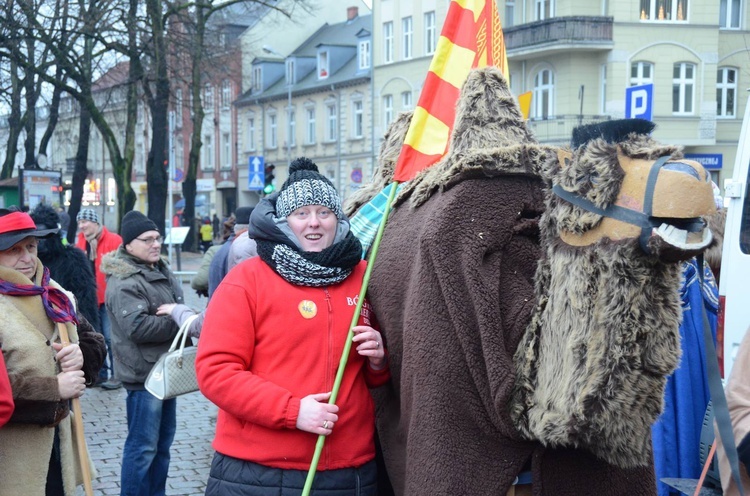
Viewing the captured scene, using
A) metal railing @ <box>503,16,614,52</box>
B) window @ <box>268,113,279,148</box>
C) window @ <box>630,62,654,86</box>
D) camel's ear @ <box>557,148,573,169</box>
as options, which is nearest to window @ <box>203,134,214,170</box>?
window @ <box>268,113,279,148</box>

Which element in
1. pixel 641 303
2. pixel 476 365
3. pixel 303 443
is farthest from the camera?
pixel 303 443

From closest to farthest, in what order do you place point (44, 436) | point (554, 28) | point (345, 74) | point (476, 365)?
1. point (476, 365)
2. point (44, 436)
3. point (554, 28)
4. point (345, 74)

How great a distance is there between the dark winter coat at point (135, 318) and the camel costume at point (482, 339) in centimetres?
311

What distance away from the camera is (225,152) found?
58906mm

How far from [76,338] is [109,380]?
20.7ft

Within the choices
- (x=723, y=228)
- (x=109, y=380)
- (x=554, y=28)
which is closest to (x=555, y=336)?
(x=723, y=228)

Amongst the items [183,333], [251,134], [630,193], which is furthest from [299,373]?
[251,134]

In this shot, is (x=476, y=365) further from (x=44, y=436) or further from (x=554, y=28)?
(x=554, y=28)

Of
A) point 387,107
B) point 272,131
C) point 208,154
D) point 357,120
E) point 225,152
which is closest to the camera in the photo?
point 387,107

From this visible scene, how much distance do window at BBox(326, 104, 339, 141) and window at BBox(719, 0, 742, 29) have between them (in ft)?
67.3

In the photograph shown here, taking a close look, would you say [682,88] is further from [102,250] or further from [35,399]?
[35,399]

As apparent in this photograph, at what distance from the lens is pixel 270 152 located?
2164 inches

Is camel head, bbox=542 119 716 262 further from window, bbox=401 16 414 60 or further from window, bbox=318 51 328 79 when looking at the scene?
window, bbox=318 51 328 79

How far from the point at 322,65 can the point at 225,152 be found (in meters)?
10.6
